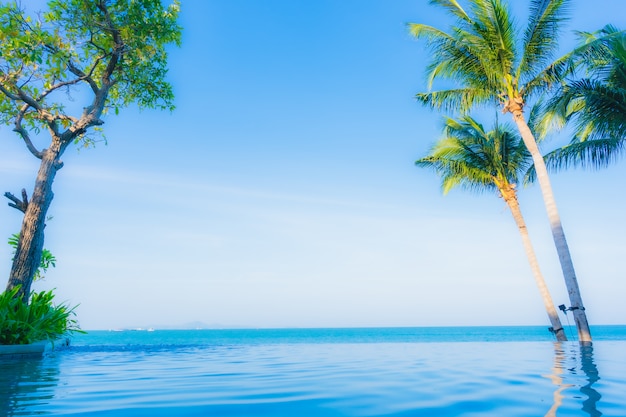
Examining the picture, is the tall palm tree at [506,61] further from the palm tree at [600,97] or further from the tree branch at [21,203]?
the tree branch at [21,203]

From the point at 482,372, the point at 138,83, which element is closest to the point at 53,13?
the point at 138,83

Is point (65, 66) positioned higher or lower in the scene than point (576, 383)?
higher

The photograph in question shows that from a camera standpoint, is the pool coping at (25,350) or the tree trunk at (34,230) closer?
the pool coping at (25,350)

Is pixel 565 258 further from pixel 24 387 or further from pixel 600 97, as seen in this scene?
pixel 24 387

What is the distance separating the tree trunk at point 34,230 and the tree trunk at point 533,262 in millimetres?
16801

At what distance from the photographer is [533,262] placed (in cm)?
1673

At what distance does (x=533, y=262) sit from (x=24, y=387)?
17471mm

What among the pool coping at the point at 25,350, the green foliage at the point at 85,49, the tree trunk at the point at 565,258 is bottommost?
the pool coping at the point at 25,350

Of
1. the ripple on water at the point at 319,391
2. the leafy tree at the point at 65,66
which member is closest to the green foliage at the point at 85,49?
the leafy tree at the point at 65,66

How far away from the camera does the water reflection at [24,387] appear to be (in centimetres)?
316

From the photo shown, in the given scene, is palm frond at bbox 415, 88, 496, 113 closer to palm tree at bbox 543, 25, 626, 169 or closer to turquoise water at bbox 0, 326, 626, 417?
palm tree at bbox 543, 25, 626, 169

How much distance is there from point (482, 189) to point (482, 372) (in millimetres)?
15872

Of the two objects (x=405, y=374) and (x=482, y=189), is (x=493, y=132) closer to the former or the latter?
(x=482, y=189)

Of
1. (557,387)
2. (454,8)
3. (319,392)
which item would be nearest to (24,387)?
(319,392)
